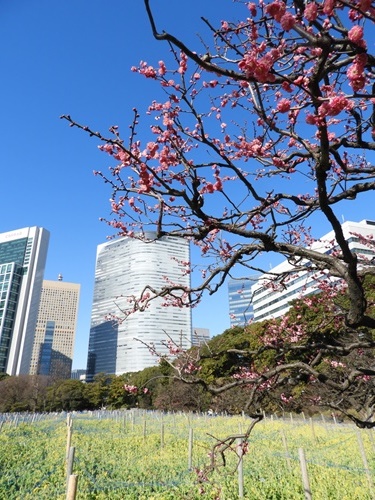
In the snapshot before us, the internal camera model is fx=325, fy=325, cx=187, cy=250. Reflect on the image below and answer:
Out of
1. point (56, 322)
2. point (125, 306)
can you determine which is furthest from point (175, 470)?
point (56, 322)

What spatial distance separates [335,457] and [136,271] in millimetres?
112527

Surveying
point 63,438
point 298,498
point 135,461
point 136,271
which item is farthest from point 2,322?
point 298,498

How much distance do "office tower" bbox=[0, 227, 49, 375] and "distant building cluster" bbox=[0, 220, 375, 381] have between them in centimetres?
23

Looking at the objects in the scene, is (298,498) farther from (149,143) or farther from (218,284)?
(149,143)

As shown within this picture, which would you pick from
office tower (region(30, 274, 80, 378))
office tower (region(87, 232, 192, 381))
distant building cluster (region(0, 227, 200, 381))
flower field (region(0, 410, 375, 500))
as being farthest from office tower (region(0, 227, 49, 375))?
flower field (region(0, 410, 375, 500))

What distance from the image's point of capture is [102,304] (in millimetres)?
132625

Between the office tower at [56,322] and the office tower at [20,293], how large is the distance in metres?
75.8

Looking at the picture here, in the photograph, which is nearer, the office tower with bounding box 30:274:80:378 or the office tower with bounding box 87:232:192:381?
the office tower with bounding box 87:232:192:381

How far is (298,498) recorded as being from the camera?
241 inches

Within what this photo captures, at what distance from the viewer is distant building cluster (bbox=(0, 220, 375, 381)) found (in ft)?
224

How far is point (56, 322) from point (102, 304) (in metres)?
52.7

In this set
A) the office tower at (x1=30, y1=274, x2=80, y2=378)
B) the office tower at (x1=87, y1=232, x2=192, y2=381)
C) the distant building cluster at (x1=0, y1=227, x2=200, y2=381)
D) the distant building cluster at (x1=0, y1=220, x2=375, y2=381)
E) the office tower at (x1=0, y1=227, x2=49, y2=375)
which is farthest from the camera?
the office tower at (x1=30, y1=274, x2=80, y2=378)

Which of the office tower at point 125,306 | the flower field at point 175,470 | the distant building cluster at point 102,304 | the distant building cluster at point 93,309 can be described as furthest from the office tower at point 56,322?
the flower field at point 175,470

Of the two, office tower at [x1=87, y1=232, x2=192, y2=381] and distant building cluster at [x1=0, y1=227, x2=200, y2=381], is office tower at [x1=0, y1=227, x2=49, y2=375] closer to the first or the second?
distant building cluster at [x1=0, y1=227, x2=200, y2=381]
